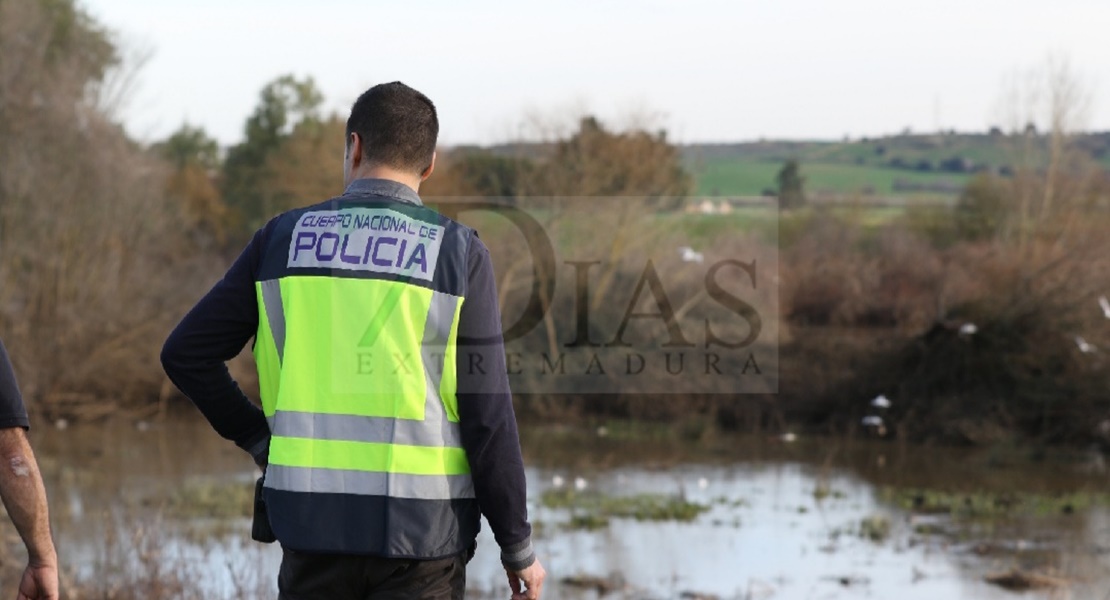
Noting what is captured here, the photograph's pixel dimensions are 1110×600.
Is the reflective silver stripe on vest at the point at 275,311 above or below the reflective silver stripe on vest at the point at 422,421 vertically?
above

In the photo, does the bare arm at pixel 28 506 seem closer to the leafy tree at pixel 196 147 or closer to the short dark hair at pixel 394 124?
the short dark hair at pixel 394 124

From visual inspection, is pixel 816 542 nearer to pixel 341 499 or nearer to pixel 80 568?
pixel 80 568

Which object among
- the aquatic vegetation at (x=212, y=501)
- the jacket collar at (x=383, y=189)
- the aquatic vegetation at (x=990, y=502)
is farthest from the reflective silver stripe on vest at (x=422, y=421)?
the aquatic vegetation at (x=990, y=502)

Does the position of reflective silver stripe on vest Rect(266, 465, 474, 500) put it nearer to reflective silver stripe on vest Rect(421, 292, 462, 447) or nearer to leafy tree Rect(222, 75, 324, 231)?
reflective silver stripe on vest Rect(421, 292, 462, 447)

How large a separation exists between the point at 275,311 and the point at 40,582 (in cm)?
114

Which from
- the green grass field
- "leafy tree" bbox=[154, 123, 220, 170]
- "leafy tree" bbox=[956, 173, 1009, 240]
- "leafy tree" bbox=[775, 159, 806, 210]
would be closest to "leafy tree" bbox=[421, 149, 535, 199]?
the green grass field

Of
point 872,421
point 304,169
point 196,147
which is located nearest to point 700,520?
point 872,421

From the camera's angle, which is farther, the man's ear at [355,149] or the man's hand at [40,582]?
the man's hand at [40,582]

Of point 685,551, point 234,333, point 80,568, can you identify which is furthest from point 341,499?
point 685,551

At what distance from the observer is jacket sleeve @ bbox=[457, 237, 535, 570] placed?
3432mm

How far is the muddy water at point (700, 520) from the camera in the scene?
1158 centimetres

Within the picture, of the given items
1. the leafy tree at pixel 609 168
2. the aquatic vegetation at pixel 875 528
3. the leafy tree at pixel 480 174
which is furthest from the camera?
the leafy tree at pixel 480 174

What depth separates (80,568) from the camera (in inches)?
431

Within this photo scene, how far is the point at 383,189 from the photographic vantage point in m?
3.57
